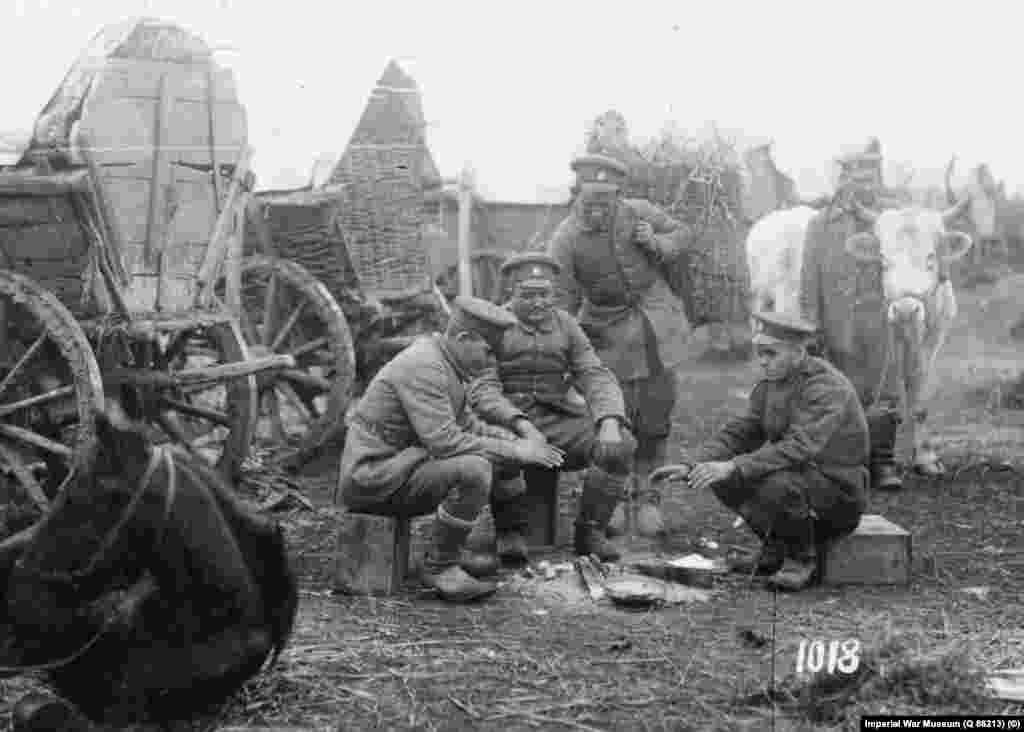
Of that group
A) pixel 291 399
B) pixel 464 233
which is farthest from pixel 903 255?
pixel 464 233

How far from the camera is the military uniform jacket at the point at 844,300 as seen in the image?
7.84m

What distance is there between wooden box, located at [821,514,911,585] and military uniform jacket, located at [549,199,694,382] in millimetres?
1821

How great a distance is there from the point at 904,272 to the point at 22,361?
499cm

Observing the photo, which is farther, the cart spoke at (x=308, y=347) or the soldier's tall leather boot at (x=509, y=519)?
the cart spoke at (x=308, y=347)

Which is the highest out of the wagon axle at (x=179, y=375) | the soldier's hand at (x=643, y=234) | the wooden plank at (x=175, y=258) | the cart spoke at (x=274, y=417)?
the soldier's hand at (x=643, y=234)

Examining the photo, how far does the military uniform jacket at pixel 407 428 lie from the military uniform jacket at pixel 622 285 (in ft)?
5.52

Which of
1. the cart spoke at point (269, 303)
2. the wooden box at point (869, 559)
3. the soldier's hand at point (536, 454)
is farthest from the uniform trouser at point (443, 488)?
the cart spoke at point (269, 303)

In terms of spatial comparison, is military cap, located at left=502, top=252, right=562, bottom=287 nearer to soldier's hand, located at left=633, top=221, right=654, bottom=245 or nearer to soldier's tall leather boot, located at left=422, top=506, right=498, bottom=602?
soldier's hand, located at left=633, top=221, right=654, bottom=245

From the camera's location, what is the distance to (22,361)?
19.6 feet

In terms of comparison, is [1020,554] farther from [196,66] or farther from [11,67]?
[11,67]

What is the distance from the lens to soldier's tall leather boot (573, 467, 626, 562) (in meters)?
6.37

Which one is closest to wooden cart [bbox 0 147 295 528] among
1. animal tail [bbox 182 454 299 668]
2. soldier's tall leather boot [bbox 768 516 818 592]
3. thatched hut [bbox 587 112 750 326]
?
animal tail [bbox 182 454 299 668]

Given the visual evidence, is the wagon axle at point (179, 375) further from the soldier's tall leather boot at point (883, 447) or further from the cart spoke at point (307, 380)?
the soldier's tall leather boot at point (883, 447)

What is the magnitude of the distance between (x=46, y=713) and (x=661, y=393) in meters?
4.40
